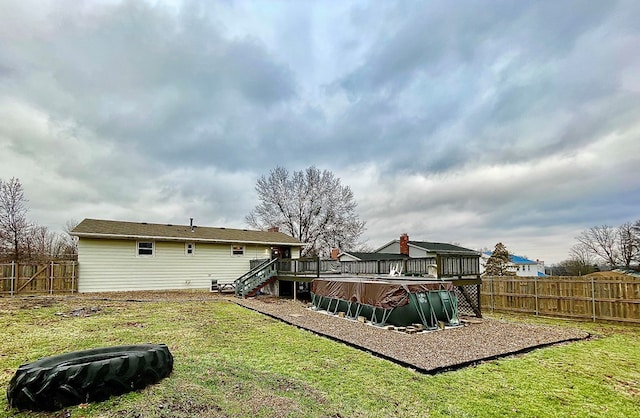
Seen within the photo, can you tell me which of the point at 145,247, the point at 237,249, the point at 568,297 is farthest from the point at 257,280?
the point at 568,297

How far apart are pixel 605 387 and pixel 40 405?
7.13 meters

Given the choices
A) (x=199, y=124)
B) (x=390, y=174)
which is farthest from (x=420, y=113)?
(x=199, y=124)

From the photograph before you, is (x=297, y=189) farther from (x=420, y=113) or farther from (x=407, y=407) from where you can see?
(x=407, y=407)

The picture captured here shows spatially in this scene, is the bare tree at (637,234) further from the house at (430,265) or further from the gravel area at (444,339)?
the gravel area at (444,339)

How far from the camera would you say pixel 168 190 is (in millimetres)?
24844

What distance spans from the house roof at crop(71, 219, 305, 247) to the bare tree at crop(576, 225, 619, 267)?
41.3 meters

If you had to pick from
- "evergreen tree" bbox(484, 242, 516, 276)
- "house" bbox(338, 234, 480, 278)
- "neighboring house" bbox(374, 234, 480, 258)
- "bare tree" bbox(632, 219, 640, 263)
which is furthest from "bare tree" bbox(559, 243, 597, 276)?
"house" bbox(338, 234, 480, 278)

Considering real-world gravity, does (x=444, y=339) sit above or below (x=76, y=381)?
below

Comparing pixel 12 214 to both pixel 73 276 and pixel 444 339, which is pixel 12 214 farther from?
pixel 444 339

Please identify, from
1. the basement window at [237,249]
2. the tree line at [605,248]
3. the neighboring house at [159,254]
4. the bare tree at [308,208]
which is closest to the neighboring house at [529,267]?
the tree line at [605,248]

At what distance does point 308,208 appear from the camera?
3422 cm

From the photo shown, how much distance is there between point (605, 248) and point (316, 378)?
51.5 m

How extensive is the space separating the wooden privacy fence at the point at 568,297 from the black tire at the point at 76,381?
1259 cm

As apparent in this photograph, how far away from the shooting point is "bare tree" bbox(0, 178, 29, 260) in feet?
73.3
